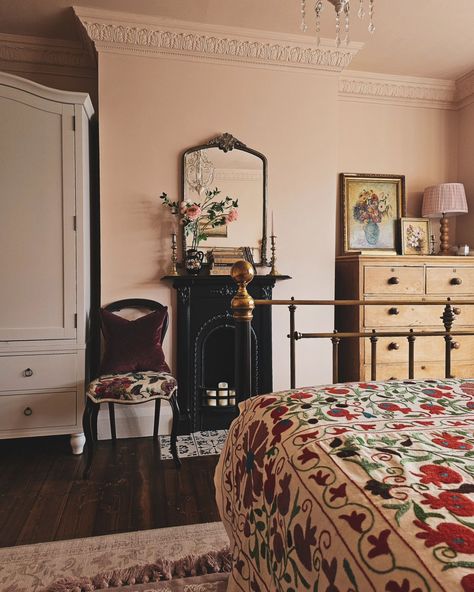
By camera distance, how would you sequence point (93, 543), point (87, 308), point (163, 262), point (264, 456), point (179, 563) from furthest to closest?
point (163, 262), point (87, 308), point (93, 543), point (179, 563), point (264, 456)

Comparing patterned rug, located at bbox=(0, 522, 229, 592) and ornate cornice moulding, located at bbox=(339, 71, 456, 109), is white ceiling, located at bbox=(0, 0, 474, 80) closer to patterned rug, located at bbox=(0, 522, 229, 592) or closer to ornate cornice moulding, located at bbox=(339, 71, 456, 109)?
ornate cornice moulding, located at bbox=(339, 71, 456, 109)

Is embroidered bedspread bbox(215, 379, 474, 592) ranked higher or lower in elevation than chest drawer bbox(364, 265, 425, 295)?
lower

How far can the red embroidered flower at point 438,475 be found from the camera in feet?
2.48

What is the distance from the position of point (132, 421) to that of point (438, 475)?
273cm

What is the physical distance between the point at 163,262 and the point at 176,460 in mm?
1440

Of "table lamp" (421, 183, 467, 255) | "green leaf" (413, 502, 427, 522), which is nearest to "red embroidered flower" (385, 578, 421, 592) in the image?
"green leaf" (413, 502, 427, 522)

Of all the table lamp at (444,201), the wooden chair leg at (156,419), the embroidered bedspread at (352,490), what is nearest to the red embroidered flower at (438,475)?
the embroidered bedspread at (352,490)

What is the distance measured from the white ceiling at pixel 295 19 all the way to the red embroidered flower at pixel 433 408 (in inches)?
113

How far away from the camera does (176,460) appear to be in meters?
2.65

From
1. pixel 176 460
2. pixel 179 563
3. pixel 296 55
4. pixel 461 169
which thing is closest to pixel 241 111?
pixel 296 55

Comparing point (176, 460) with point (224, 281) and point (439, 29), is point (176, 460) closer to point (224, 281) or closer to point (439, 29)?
point (224, 281)

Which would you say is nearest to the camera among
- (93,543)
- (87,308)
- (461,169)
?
(93,543)

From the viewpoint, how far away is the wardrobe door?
2816 millimetres

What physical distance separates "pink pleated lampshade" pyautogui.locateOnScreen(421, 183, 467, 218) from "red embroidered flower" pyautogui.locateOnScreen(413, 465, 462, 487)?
3550 mm
